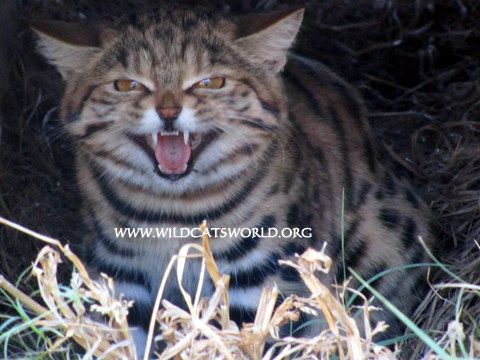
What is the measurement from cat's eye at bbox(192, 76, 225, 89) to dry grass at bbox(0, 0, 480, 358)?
82 cm

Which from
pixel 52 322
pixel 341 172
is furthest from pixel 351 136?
pixel 52 322

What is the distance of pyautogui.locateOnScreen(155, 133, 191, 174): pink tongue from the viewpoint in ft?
12.9

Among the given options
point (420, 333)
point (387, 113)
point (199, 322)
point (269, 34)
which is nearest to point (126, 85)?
point (269, 34)

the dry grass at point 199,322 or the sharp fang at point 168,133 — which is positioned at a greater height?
the sharp fang at point 168,133

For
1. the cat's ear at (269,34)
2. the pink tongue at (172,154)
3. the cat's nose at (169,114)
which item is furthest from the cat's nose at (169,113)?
the cat's ear at (269,34)

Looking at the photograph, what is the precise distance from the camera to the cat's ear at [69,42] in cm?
409

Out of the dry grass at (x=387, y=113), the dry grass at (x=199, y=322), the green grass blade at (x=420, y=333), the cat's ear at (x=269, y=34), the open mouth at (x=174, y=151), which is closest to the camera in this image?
the green grass blade at (x=420, y=333)

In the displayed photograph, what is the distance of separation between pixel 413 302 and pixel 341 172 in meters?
0.64

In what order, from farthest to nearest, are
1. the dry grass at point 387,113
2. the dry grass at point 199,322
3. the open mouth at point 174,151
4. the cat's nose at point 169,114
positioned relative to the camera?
the dry grass at point 387,113 < the open mouth at point 174,151 < the cat's nose at point 169,114 < the dry grass at point 199,322

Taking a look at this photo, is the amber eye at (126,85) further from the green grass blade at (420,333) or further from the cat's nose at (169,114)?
the green grass blade at (420,333)

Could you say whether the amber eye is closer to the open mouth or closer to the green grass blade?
the open mouth

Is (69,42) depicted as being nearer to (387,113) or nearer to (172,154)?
(172,154)

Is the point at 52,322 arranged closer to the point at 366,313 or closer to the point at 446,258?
the point at 366,313

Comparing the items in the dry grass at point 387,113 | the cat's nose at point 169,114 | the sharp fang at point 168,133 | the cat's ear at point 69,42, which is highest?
the cat's ear at point 69,42
